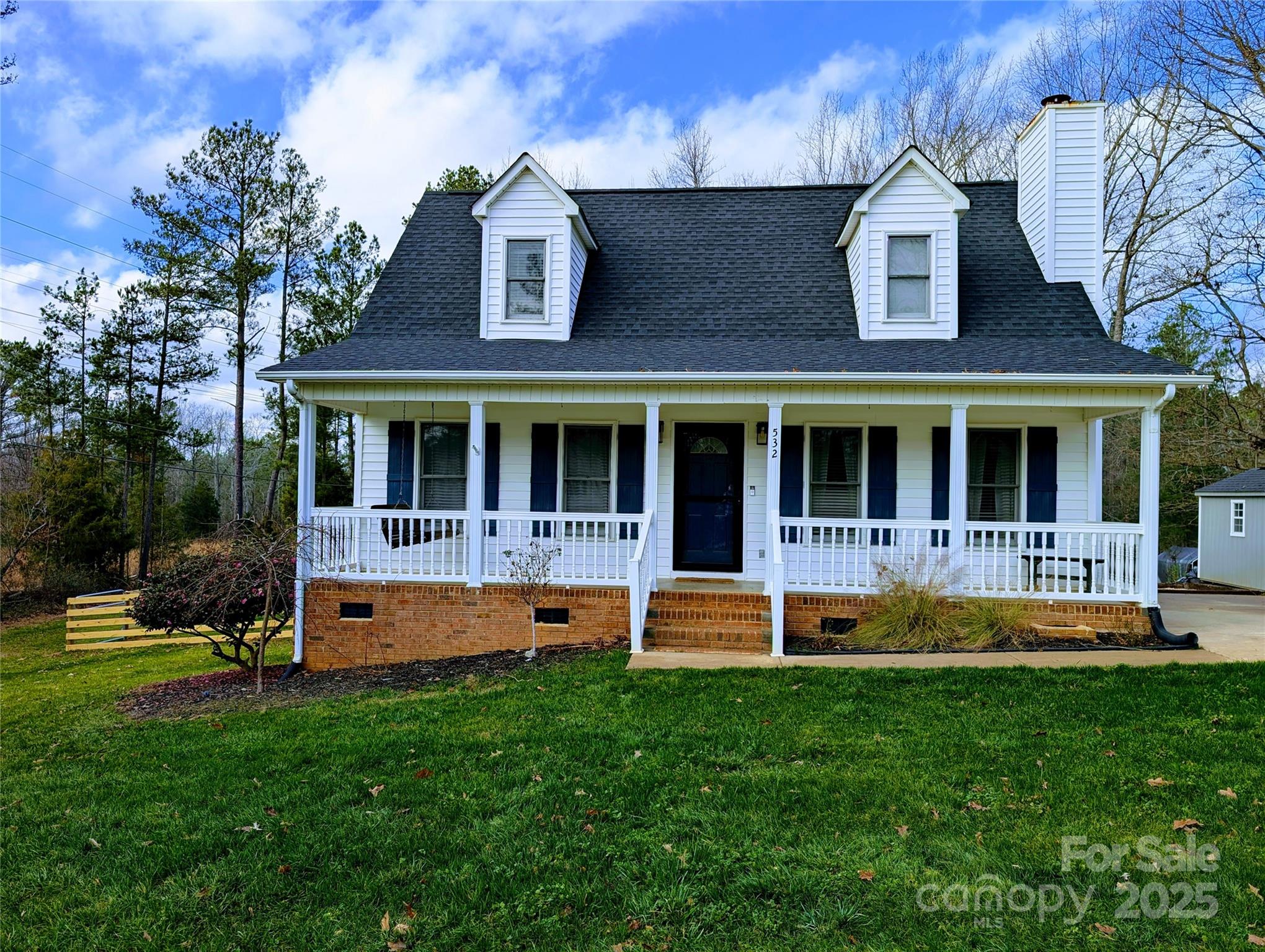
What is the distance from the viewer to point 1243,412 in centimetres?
1769

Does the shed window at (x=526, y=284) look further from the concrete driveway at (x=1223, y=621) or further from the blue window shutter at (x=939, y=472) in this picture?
the concrete driveway at (x=1223, y=621)

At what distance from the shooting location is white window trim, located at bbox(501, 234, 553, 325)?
36.8 ft

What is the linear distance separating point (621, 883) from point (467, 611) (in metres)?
6.28

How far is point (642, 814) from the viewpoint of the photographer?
421cm

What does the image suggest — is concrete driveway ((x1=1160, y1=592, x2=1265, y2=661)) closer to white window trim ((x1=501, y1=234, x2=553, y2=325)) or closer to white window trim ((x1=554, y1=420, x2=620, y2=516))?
white window trim ((x1=554, y1=420, x2=620, y2=516))

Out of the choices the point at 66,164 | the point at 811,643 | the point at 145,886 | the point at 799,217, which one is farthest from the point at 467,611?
the point at 66,164

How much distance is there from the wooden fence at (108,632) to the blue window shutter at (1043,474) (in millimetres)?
14162

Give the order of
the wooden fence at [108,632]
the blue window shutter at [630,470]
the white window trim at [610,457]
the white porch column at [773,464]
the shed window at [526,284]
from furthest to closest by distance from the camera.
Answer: the wooden fence at [108,632]
the shed window at [526,284]
the white window trim at [610,457]
the blue window shutter at [630,470]
the white porch column at [773,464]

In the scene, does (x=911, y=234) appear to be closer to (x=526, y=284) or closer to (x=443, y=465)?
(x=526, y=284)

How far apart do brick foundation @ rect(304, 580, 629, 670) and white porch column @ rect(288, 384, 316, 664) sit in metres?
0.10

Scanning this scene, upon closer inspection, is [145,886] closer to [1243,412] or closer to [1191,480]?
[1243,412]

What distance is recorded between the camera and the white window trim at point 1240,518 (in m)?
19.3

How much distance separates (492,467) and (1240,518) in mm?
21044

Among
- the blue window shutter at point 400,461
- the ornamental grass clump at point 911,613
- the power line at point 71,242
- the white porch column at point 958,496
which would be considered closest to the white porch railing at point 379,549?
the blue window shutter at point 400,461
